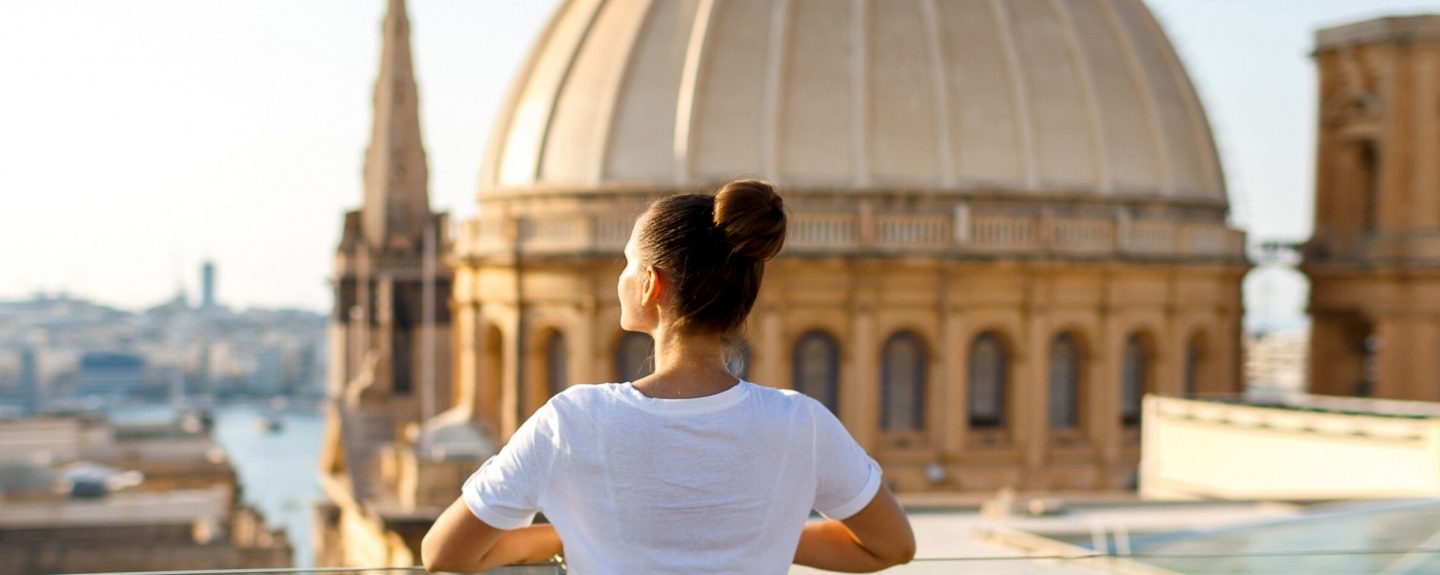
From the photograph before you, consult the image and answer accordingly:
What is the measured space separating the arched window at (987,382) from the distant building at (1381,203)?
283 inches

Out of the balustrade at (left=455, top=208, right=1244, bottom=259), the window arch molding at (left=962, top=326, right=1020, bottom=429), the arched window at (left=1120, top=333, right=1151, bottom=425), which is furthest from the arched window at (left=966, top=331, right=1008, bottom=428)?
the arched window at (left=1120, top=333, right=1151, bottom=425)

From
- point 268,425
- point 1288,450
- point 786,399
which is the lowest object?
point 268,425

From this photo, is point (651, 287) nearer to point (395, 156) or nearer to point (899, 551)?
point (899, 551)

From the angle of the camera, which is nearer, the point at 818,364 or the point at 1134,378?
the point at 818,364

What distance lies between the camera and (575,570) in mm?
3750

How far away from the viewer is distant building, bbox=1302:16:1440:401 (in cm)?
3122

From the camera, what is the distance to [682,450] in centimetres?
361

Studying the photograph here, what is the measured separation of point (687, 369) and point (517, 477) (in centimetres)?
44

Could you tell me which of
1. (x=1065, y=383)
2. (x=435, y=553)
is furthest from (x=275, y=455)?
(x=435, y=553)

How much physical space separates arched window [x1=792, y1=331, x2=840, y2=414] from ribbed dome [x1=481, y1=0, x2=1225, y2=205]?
9.22ft

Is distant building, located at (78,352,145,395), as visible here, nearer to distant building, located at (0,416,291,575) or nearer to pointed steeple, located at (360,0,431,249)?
distant building, located at (0,416,291,575)

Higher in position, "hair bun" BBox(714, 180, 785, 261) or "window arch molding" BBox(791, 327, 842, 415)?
"hair bun" BBox(714, 180, 785, 261)

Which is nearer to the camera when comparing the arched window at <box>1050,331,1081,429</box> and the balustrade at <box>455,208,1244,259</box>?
the balustrade at <box>455,208,1244,259</box>

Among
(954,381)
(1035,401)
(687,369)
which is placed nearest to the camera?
(687,369)
